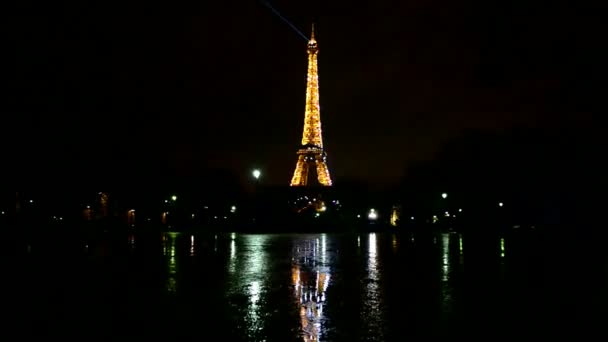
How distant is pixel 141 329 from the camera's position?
7.79 m

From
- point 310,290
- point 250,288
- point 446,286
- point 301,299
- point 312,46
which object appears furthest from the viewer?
point 312,46

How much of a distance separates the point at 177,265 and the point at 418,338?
10.2 m

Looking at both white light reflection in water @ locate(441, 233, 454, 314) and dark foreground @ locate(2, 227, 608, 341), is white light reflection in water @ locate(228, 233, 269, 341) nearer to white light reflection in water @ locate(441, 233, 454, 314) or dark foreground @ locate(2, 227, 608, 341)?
dark foreground @ locate(2, 227, 608, 341)

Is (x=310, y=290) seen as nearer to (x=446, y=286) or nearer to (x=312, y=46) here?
(x=446, y=286)

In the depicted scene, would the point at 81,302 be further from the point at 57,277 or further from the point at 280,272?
the point at 280,272

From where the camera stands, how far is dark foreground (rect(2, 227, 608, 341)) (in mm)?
7727

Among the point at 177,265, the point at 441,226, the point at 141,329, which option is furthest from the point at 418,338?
the point at 441,226

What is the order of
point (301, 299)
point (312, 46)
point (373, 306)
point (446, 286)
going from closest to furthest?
point (373, 306) < point (301, 299) < point (446, 286) < point (312, 46)

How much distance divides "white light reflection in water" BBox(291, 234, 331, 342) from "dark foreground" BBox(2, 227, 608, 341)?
25 millimetres

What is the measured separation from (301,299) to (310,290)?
111 cm

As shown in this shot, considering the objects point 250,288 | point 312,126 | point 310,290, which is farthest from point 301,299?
point 312,126

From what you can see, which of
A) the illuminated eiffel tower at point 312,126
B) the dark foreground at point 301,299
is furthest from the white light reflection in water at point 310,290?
the illuminated eiffel tower at point 312,126

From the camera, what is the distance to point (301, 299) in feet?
33.4

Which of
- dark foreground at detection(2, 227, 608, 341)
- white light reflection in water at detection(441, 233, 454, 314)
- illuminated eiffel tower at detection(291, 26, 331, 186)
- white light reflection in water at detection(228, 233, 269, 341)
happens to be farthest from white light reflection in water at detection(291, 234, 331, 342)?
illuminated eiffel tower at detection(291, 26, 331, 186)
